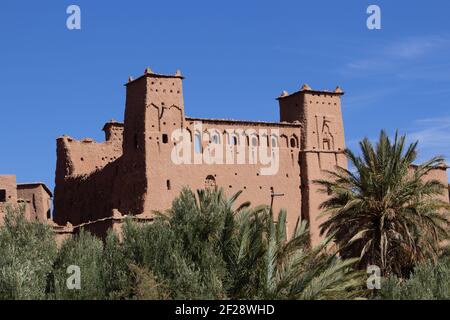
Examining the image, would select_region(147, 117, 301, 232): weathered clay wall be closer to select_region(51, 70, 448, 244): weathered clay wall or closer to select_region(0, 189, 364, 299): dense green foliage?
select_region(51, 70, 448, 244): weathered clay wall

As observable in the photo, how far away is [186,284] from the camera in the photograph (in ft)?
83.7

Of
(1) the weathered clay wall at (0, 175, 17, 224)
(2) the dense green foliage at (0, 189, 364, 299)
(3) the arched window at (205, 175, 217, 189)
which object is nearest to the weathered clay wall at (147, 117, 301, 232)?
(3) the arched window at (205, 175, 217, 189)

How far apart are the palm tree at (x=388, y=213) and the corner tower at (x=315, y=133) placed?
1739cm

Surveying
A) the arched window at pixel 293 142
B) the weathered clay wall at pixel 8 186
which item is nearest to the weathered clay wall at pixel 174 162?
the arched window at pixel 293 142

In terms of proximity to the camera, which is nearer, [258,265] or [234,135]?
[258,265]

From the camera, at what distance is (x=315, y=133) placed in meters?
53.4

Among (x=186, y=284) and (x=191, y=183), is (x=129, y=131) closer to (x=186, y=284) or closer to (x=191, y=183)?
(x=191, y=183)

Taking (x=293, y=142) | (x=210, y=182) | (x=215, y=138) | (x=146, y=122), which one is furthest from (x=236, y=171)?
(x=146, y=122)

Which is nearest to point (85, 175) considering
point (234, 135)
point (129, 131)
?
point (129, 131)

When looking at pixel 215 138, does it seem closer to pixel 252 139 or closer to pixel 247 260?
pixel 252 139

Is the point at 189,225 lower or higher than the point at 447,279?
higher

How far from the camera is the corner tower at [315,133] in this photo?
52031 millimetres
